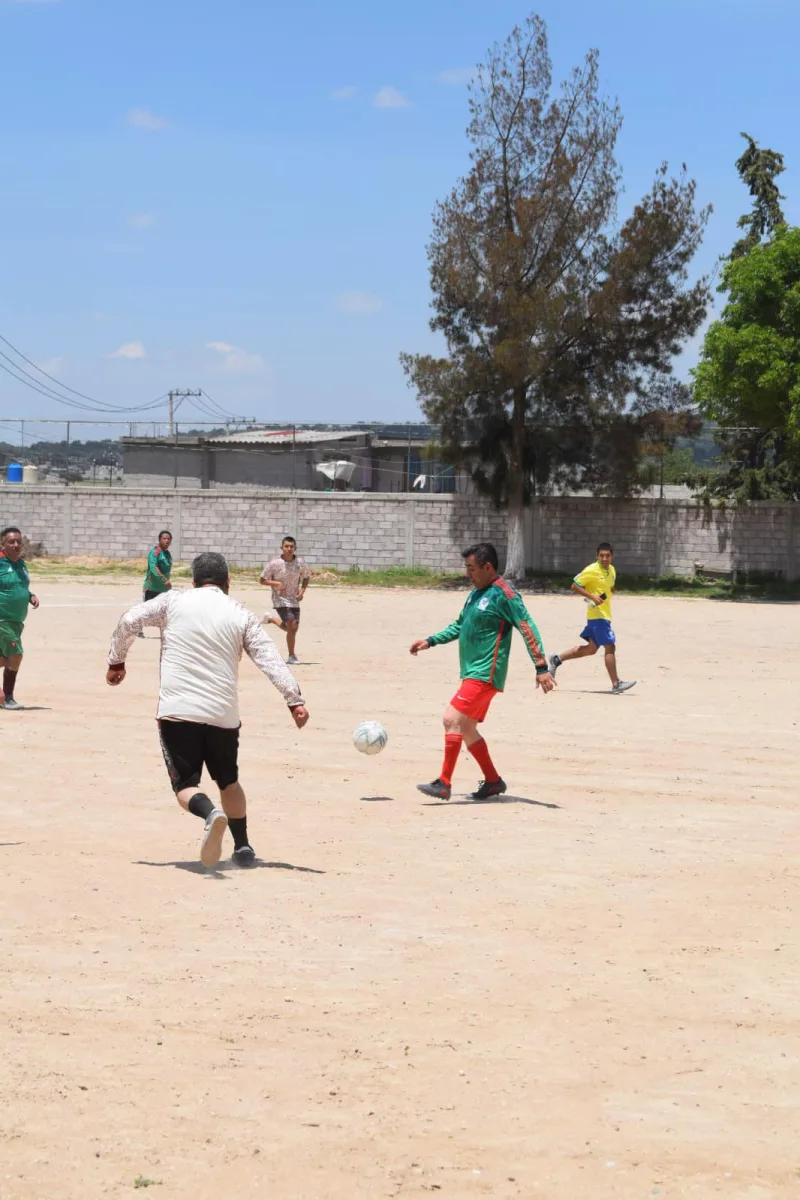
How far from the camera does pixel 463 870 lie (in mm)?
8594

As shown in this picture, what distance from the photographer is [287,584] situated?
19.3m

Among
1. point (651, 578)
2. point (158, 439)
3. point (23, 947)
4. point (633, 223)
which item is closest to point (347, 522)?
point (651, 578)

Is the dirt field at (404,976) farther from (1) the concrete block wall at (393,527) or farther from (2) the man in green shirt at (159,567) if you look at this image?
(1) the concrete block wall at (393,527)

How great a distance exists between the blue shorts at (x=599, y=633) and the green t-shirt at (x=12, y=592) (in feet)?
21.1

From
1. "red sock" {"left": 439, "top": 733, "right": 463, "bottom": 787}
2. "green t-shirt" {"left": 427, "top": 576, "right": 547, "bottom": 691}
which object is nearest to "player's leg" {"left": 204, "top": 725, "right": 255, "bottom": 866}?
"red sock" {"left": 439, "top": 733, "right": 463, "bottom": 787}

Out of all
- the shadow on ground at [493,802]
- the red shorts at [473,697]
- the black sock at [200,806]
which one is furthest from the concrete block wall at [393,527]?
the black sock at [200,806]

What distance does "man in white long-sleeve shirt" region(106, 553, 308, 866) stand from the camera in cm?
841

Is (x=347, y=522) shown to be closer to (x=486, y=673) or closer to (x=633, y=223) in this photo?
(x=633, y=223)

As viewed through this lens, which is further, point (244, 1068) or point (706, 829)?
point (706, 829)

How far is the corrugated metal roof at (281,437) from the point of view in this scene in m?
58.1

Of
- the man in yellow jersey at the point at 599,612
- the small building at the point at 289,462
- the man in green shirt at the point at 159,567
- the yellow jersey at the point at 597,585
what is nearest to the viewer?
the man in yellow jersey at the point at 599,612

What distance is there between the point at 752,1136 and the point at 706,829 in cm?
508

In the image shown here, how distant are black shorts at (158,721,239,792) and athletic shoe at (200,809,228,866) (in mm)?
417

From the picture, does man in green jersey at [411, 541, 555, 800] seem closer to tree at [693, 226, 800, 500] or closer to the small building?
tree at [693, 226, 800, 500]
